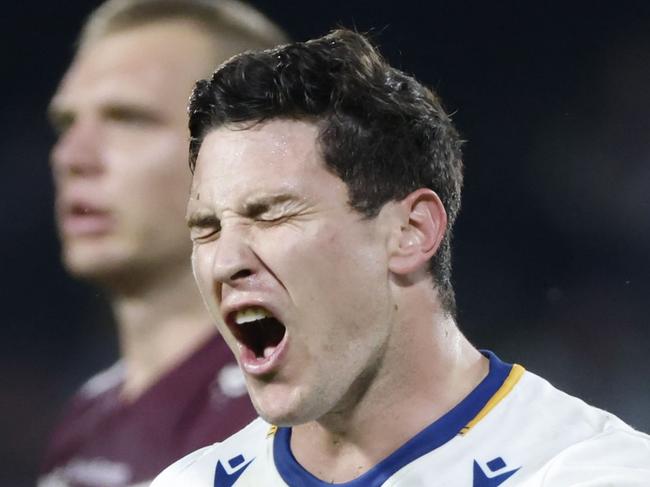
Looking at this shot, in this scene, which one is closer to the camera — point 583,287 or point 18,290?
point 583,287

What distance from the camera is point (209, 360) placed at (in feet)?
7.26

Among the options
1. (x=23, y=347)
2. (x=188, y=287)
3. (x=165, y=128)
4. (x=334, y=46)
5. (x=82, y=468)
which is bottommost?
(x=82, y=468)

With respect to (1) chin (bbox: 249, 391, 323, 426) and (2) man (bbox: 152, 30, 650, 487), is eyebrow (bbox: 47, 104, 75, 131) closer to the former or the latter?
(2) man (bbox: 152, 30, 650, 487)

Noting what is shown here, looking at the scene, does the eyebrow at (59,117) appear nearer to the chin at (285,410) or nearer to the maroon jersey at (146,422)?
the maroon jersey at (146,422)

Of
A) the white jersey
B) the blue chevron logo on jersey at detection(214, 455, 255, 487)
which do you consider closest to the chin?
the white jersey

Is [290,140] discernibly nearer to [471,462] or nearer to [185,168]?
[471,462]

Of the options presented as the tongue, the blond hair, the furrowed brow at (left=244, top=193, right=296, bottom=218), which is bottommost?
the tongue

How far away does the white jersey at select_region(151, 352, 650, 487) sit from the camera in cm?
123

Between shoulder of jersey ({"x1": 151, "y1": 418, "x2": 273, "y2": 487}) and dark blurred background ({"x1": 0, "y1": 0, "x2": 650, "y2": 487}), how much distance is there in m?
0.74

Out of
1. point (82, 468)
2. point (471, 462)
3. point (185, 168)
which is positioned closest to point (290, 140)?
point (471, 462)

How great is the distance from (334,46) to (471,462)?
545mm

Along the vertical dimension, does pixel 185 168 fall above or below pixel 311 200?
below

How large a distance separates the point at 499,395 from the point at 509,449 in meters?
0.09

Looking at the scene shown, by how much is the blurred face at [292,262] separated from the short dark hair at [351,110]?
1.0 inches
